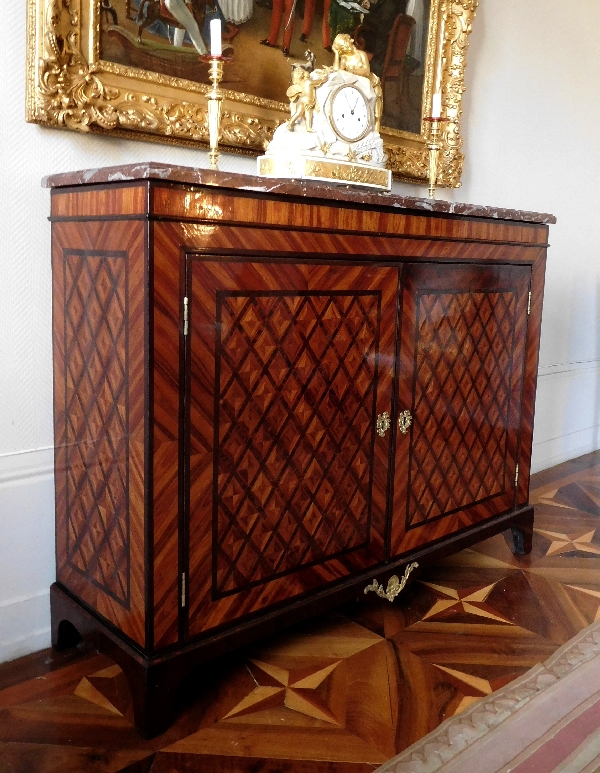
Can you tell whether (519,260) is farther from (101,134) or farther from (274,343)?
(101,134)

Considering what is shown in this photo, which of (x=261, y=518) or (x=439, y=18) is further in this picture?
(x=439, y=18)

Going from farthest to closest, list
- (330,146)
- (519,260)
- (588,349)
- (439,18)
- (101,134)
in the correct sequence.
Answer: (588,349) → (439,18) → (519,260) → (330,146) → (101,134)

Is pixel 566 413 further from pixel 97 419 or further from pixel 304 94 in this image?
pixel 97 419

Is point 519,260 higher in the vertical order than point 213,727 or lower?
higher

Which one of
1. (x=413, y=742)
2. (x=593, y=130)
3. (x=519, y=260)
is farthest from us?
(x=593, y=130)

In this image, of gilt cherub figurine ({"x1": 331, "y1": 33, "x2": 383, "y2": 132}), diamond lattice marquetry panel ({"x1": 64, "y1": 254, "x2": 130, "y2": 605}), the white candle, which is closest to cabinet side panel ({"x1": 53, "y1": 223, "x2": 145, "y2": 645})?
diamond lattice marquetry panel ({"x1": 64, "y1": 254, "x2": 130, "y2": 605})

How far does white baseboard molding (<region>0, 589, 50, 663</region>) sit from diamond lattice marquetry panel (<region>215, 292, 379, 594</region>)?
18.3 inches

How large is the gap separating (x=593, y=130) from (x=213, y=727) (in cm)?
275

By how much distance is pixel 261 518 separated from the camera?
4.48 ft

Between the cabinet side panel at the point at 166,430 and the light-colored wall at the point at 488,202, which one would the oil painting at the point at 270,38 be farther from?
the cabinet side panel at the point at 166,430

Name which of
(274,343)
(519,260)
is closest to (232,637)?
(274,343)

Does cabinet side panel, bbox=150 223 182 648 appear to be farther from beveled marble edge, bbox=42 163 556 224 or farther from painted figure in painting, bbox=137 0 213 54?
painted figure in painting, bbox=137 0 213 54

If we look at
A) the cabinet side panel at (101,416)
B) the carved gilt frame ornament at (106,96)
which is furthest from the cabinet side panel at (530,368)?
the cabinet side panel at (101,416)

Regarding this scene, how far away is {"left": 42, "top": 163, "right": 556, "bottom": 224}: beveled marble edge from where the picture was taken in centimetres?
112
